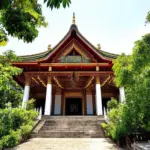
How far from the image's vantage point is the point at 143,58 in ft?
14.4

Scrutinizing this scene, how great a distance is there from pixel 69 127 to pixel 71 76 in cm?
513

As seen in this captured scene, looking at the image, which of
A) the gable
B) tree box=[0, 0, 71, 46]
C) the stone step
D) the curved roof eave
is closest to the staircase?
the stone step

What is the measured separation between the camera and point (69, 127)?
31.3ft

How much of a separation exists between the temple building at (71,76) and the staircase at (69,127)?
4.42 ft

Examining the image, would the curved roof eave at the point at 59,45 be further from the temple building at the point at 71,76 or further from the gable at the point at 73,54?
the gable at the point at 73,54

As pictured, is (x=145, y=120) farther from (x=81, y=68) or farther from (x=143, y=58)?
(x=81, y=68)

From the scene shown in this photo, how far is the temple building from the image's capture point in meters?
13.5

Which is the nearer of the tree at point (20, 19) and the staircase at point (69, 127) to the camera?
the tree at point (20, 19)

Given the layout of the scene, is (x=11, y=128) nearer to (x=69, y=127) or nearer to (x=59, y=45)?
(x=69, y=127)

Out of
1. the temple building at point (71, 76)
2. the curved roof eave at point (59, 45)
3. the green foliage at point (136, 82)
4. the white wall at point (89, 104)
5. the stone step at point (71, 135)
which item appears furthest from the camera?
the white wall at point (89, 104)

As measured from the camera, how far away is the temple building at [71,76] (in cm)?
1345

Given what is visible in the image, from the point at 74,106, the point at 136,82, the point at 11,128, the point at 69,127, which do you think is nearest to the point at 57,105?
the point at 74,106

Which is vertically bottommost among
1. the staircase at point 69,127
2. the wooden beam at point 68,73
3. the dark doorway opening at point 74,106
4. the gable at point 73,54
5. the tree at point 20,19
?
the staircase at point 69,127

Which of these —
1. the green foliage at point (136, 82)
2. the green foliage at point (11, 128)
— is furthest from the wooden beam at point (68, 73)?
the green foliage at point (136, 82)
